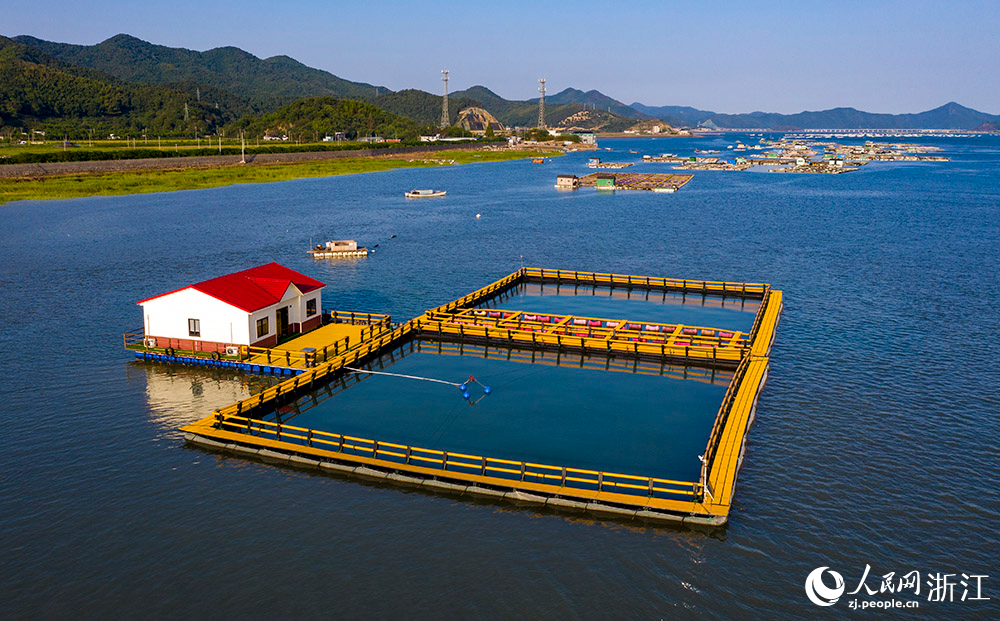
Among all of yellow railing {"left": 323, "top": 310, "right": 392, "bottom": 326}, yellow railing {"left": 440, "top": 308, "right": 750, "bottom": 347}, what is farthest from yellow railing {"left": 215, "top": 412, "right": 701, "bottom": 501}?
yellow railing {"left": 440, "top": 308, "right": 750, "bottom": 347}

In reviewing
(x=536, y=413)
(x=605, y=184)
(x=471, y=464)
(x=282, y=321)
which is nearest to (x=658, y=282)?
(x=536, y=413)

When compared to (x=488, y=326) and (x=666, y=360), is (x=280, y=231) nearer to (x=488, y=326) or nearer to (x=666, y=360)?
(x=488, y=326)

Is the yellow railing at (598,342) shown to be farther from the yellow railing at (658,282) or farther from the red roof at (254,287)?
the yellow railing at (658,282)

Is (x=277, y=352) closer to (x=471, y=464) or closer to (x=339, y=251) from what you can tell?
(x=471, y=464)

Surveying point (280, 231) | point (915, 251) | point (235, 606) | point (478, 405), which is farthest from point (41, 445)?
point (915, 251)

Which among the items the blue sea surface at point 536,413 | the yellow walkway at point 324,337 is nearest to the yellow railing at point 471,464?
the blue sea surface at point 536,413

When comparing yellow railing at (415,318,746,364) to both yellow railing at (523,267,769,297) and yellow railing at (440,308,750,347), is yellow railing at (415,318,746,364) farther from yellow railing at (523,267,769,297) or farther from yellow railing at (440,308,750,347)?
yellow railing at (523,267,769,297)
